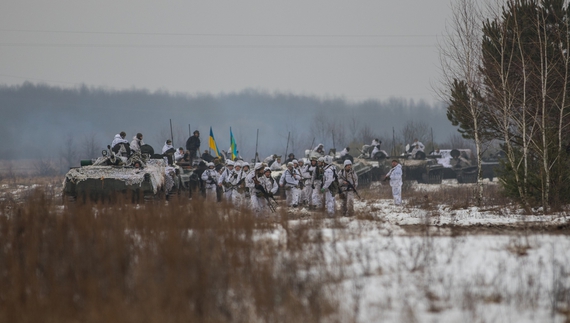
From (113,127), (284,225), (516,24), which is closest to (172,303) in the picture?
(284,225)

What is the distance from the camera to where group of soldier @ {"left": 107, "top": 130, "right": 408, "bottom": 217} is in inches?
792

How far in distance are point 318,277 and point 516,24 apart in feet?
45.1

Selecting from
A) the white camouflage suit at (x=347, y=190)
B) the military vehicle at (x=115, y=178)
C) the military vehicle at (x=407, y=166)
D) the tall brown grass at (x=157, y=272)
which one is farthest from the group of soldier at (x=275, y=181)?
the military vehicle at (x=407, y=166)

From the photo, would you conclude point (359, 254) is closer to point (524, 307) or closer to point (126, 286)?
point (524, 307)

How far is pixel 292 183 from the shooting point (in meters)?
26.0

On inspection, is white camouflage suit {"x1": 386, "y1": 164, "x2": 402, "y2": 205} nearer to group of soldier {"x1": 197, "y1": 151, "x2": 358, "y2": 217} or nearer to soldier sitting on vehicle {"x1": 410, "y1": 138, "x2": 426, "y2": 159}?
group of soldier {"x1": 197, "y1": 151, "x2": 358, "y2": 217}

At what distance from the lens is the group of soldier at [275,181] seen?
20125 mm

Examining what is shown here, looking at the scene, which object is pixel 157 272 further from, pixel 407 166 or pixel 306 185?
pixel 407 166

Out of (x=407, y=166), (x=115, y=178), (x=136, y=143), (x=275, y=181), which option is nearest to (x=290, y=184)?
(x=275, y=181)

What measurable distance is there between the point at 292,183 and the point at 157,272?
58.2 feet

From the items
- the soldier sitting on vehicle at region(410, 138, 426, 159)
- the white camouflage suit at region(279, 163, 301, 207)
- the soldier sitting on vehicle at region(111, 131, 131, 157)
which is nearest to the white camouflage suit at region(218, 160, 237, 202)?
the white camouflage suit at region(279, 163, 301, 207)

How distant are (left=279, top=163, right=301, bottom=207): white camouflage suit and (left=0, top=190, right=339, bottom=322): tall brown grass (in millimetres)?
14223

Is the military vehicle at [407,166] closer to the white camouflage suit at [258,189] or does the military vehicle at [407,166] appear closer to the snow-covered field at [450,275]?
the white camouflage suit at [258,189]

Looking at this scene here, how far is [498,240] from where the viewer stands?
11594 millimetres
